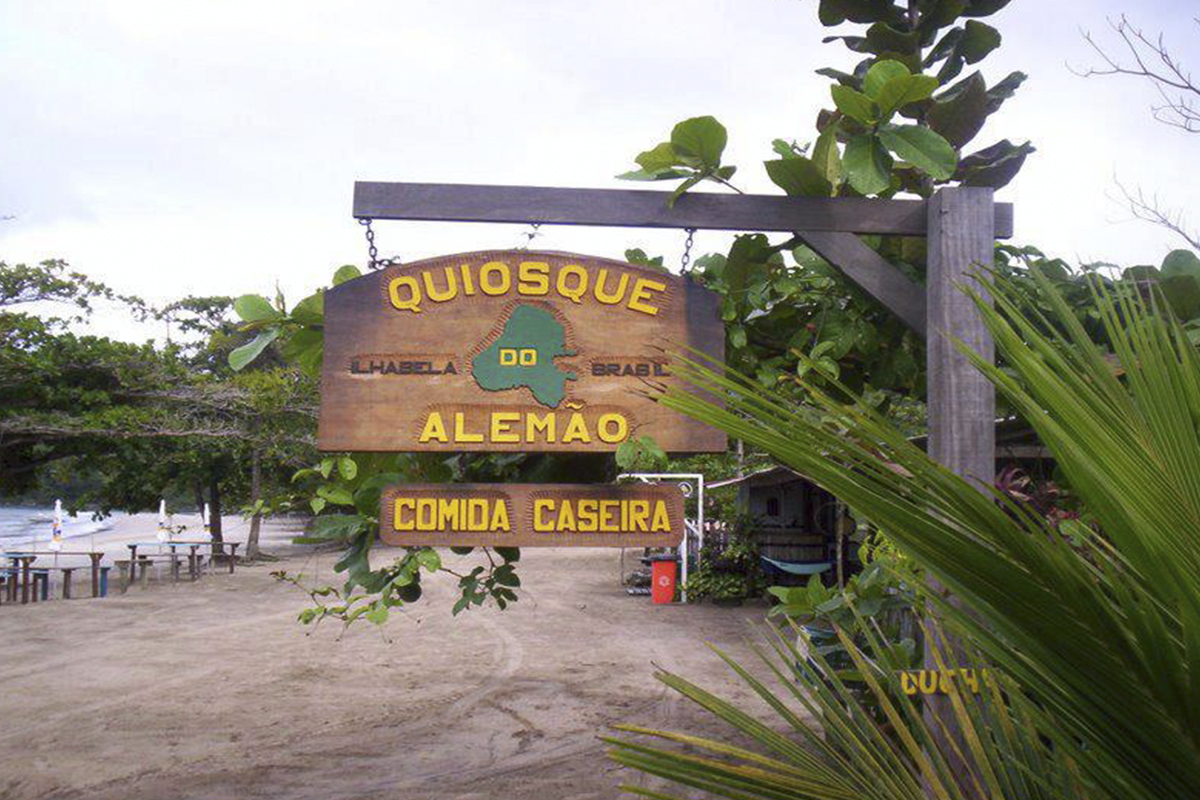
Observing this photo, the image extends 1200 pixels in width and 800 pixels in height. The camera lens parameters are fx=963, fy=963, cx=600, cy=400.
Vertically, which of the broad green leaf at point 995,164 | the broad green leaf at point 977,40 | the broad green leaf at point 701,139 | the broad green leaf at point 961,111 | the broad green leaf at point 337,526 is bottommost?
the broad green leaf at point 337,526

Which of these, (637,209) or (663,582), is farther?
(663,582)

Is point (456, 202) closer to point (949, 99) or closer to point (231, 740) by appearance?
point (949, 99)

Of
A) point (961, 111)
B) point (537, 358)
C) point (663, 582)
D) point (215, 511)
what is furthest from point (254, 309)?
point (215, 511)

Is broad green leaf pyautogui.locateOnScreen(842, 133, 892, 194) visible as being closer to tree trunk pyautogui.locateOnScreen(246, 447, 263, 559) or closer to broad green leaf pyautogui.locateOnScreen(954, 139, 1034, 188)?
broad green leaf pyautogui.locateOnScreen(954, 139, 1034, 188)

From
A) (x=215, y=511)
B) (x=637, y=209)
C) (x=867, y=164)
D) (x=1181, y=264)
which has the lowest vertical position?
(x=215, y=511)

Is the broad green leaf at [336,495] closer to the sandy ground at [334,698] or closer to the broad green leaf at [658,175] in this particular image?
the broad green leaf at [658,175]

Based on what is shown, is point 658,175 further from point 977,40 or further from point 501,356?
point 977,40

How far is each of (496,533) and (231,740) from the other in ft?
19.0

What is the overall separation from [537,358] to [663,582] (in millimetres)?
14167

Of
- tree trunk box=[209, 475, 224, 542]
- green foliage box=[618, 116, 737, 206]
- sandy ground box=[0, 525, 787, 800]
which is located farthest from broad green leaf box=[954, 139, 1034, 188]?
tree trunk box=[209, 475, 224, 542]

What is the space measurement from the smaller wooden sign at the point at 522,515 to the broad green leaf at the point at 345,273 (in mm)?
782

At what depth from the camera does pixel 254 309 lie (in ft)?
10.8

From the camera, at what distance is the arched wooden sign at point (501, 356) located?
3.01 meters

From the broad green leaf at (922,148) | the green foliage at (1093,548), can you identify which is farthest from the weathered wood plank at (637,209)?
the green foliage at (1093,548)
